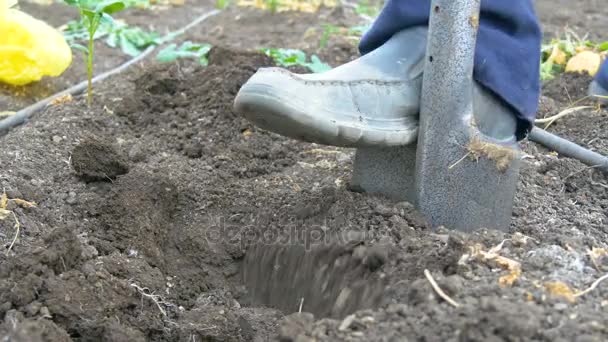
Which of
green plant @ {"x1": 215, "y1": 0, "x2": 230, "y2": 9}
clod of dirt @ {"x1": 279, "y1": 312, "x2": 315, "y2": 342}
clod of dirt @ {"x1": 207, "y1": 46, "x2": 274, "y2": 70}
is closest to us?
clod of dirt @ {"x1": 279, "y1": 312, "x2": 315, "y2": 342}

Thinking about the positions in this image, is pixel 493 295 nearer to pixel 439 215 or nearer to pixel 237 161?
pixel 439 215

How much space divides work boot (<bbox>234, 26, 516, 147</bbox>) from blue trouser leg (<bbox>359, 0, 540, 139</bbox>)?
27mm

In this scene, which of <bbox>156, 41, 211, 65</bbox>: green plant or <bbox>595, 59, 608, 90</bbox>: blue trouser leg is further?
<bbox>156, 41, 211, 65</bbox>: green plant

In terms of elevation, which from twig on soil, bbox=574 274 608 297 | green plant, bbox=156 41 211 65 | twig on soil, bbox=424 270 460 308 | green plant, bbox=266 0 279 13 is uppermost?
twig on soil, bbox=574 274 608 297

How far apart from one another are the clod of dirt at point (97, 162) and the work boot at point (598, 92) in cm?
149

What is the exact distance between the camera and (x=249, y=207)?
190 cm

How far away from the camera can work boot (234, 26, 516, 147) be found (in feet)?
4.95

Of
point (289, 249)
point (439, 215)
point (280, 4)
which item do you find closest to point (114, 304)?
point (289, 249)

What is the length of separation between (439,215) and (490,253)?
26 centimetres

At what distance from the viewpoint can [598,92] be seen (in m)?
2.54

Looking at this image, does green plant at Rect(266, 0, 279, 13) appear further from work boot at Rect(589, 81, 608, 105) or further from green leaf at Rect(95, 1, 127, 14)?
work boot at Rect(589, 81, 608, 105)

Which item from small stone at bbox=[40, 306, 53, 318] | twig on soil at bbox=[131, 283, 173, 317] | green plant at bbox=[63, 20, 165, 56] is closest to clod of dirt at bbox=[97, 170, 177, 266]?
twig on soil at bbox=[131, 283, 173, 317]

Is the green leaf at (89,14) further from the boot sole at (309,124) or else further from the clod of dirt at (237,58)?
the boot sole at (309,124)

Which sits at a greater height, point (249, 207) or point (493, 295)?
point (493, 295)
